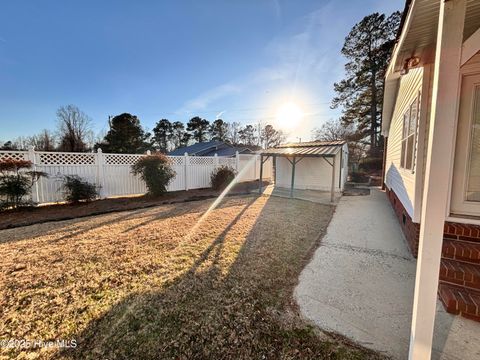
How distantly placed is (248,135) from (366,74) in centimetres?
2474

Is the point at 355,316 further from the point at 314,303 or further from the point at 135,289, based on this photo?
the point at 135,289

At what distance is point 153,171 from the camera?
343 inches

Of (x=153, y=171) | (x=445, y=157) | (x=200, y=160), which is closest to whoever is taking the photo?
(x=445, y=157)

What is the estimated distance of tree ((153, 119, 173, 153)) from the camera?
4059 centimetres

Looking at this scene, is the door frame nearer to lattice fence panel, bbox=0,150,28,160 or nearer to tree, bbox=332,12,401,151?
lattice fence panel, bbox=0,150,28,160

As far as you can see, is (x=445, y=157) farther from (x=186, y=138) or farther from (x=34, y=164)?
(x=186, y=138)

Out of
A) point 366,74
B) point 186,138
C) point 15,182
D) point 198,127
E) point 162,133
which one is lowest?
point 15,182

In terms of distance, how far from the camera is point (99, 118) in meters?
29.2

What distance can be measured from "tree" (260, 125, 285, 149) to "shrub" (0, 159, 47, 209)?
35543 millimetres

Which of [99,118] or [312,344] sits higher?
[99,118]

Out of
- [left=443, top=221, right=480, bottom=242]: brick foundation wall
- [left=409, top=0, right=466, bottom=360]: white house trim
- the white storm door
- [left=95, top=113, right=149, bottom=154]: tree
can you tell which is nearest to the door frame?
the white storm door

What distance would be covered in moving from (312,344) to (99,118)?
3504cm

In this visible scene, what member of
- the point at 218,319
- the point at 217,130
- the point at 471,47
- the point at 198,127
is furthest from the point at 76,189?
the point at 217,130

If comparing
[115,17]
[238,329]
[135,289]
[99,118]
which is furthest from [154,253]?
[99,118]
